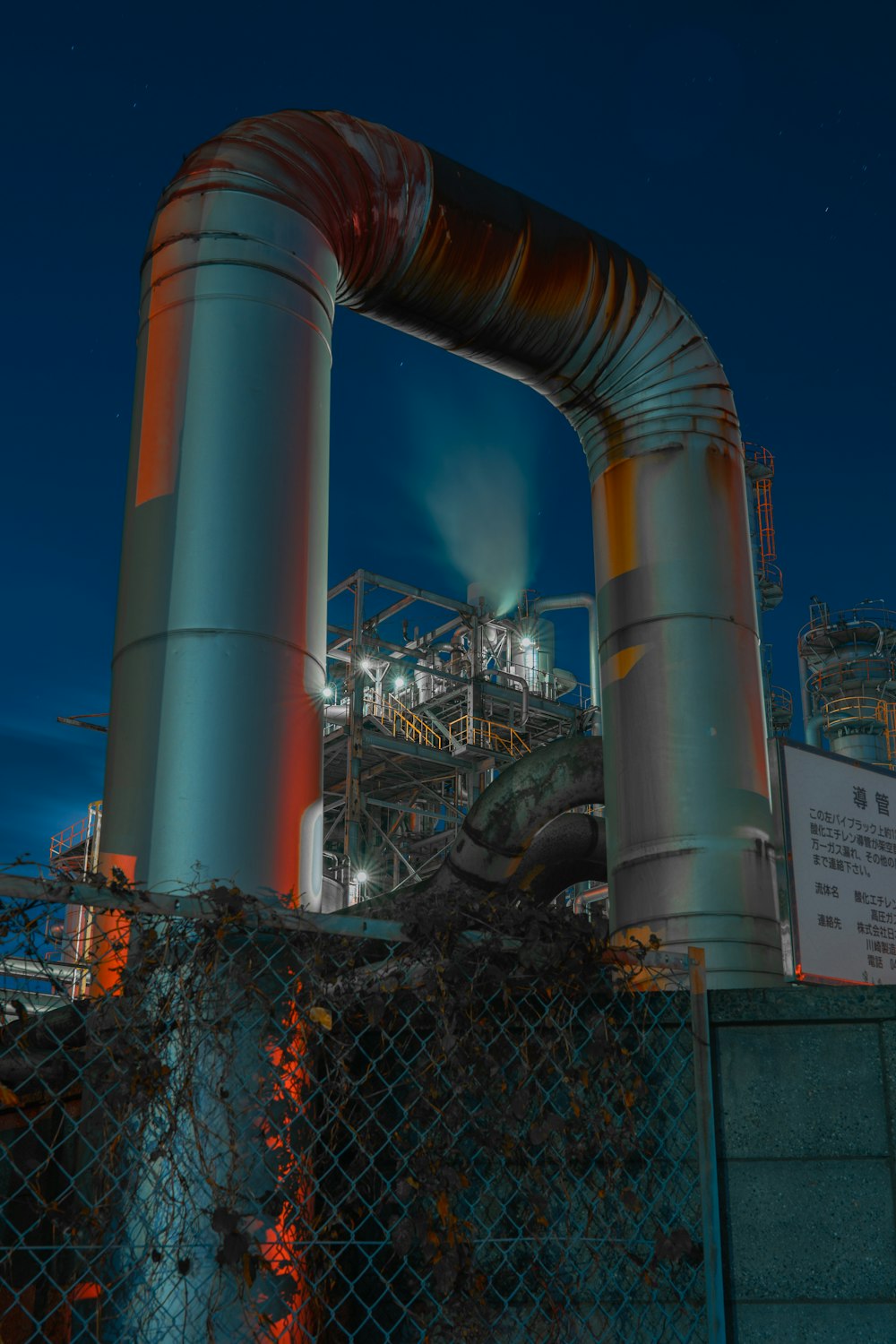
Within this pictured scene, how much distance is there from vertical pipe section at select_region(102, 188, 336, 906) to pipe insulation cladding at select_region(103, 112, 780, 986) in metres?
0.01

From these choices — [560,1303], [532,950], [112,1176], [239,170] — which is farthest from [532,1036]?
[239,170]

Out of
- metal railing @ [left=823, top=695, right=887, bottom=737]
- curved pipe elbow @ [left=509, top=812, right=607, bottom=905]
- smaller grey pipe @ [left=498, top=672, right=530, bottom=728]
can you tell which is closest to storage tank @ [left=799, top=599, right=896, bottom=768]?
metal railing @ [left=823, top=695, right=887, bottom=737]

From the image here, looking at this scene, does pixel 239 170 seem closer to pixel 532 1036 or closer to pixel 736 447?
pixel 736 447

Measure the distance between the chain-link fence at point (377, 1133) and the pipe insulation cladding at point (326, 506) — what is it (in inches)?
47.6

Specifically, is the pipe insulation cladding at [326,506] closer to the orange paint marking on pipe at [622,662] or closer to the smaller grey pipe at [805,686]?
the orange paint marking on pipe at [622,662]

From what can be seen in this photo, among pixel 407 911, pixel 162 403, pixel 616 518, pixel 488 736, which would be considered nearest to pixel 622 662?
pixel 616 518

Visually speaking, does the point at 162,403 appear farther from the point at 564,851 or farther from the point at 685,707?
→ the point at 564,851

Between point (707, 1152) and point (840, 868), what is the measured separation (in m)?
2.93

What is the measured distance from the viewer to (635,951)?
364cm

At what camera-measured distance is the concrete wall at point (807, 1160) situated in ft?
11.2

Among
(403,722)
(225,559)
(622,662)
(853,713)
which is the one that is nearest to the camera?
(225,559)

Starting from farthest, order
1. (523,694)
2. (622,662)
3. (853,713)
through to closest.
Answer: (853,713) → (523,694) → (622,662)

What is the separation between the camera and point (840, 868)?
6.15 m

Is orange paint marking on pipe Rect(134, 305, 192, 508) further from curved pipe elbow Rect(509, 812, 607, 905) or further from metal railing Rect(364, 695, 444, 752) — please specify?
metal railing Rect(364, 695, 444, 752)
